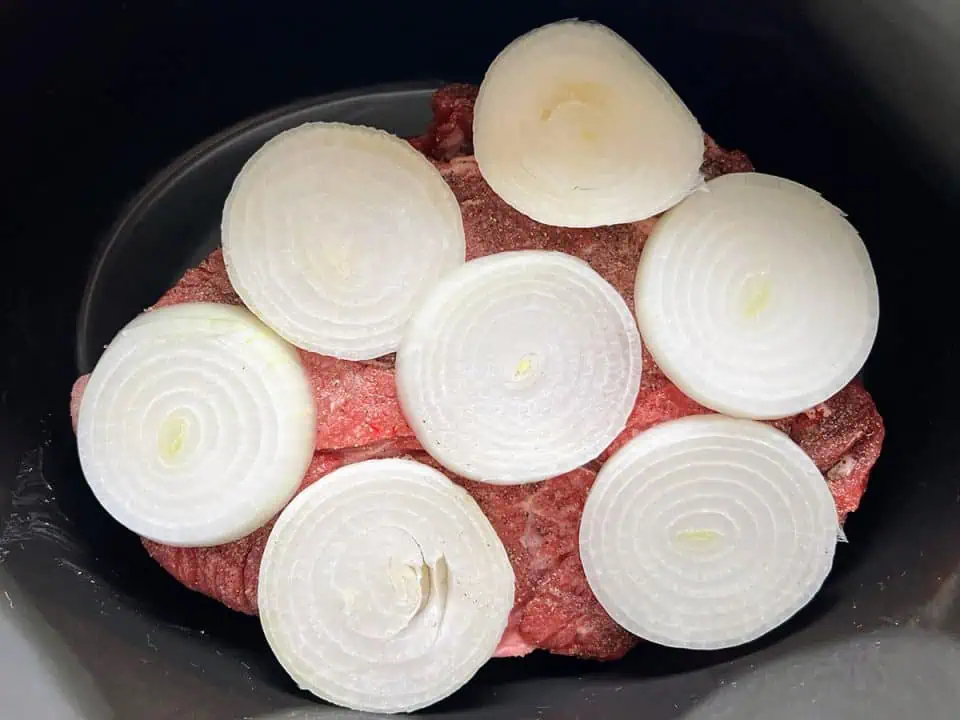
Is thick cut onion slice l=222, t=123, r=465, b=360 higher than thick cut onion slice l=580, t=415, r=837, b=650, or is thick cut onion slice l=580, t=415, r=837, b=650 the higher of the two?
thick cut onion slice l=222, t=123, r=465, b=360

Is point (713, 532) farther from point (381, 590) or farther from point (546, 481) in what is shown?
point (381, 590)

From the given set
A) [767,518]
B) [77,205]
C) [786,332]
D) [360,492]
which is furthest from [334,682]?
[77,205]

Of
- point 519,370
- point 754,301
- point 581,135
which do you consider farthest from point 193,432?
point 754,301

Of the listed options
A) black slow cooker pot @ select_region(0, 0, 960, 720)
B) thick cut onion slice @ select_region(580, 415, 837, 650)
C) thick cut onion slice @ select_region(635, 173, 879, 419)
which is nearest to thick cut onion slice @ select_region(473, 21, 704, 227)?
thick cut onion slice @ select_region(635, 173, 879, 419)

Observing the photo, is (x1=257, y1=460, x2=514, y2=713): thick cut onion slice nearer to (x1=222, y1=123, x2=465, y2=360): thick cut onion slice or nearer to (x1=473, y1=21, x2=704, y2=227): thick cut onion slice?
→ (x1=222, y1=123, x2=465, y2=360): thick cut onion slice

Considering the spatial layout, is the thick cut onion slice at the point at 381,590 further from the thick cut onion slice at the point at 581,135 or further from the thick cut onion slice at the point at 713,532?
the thick cut onion slice at the point at 581,135

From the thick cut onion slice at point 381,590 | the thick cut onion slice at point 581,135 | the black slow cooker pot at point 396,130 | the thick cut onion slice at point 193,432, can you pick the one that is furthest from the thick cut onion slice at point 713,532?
the thick cut onion slice at point 193,432
